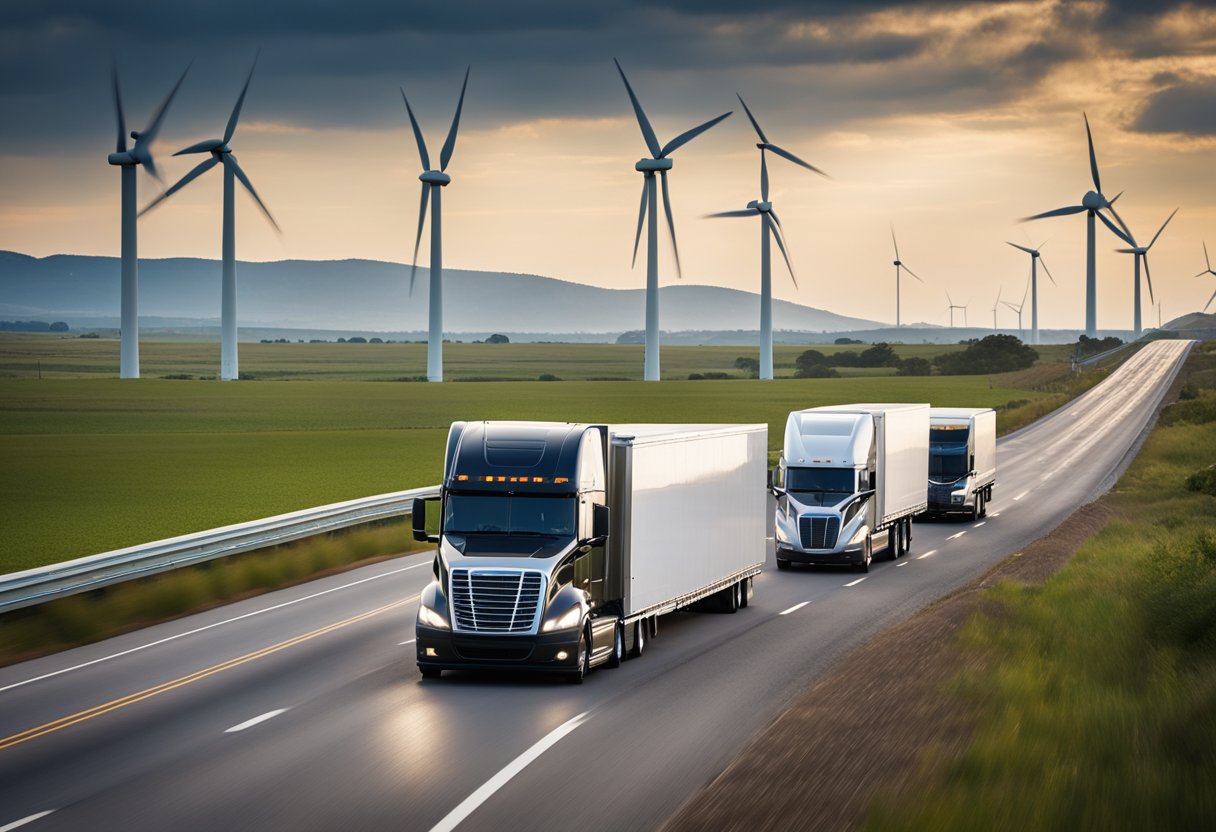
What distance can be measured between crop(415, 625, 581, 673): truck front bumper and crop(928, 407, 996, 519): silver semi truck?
29.3 m

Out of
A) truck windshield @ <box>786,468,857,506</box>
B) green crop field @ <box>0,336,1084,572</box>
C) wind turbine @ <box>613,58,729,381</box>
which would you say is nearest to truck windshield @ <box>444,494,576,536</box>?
green crop field @ <box>0,336,1084,572</box>

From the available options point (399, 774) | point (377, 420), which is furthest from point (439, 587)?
point (377, 420)

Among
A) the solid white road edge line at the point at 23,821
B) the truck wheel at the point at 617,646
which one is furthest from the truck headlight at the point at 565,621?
the solid white road edge line at the point at 23,821

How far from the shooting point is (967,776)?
476 inches

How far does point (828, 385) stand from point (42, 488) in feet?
347

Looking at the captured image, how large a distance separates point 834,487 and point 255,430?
5659 cm

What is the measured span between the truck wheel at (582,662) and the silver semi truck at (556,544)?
25mm

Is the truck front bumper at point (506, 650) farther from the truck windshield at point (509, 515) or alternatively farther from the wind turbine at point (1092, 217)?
the wind turbine at point (1092, 217)

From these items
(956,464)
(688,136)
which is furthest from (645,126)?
(956,464)

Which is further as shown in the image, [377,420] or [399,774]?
[377,420]

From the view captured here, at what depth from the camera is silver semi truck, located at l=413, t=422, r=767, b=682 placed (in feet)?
62.9

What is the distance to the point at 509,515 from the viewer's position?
66.4 feet

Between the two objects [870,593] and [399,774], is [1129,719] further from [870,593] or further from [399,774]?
[870,593]

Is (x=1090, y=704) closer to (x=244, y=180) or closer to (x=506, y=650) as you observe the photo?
(x=506, y=650)
